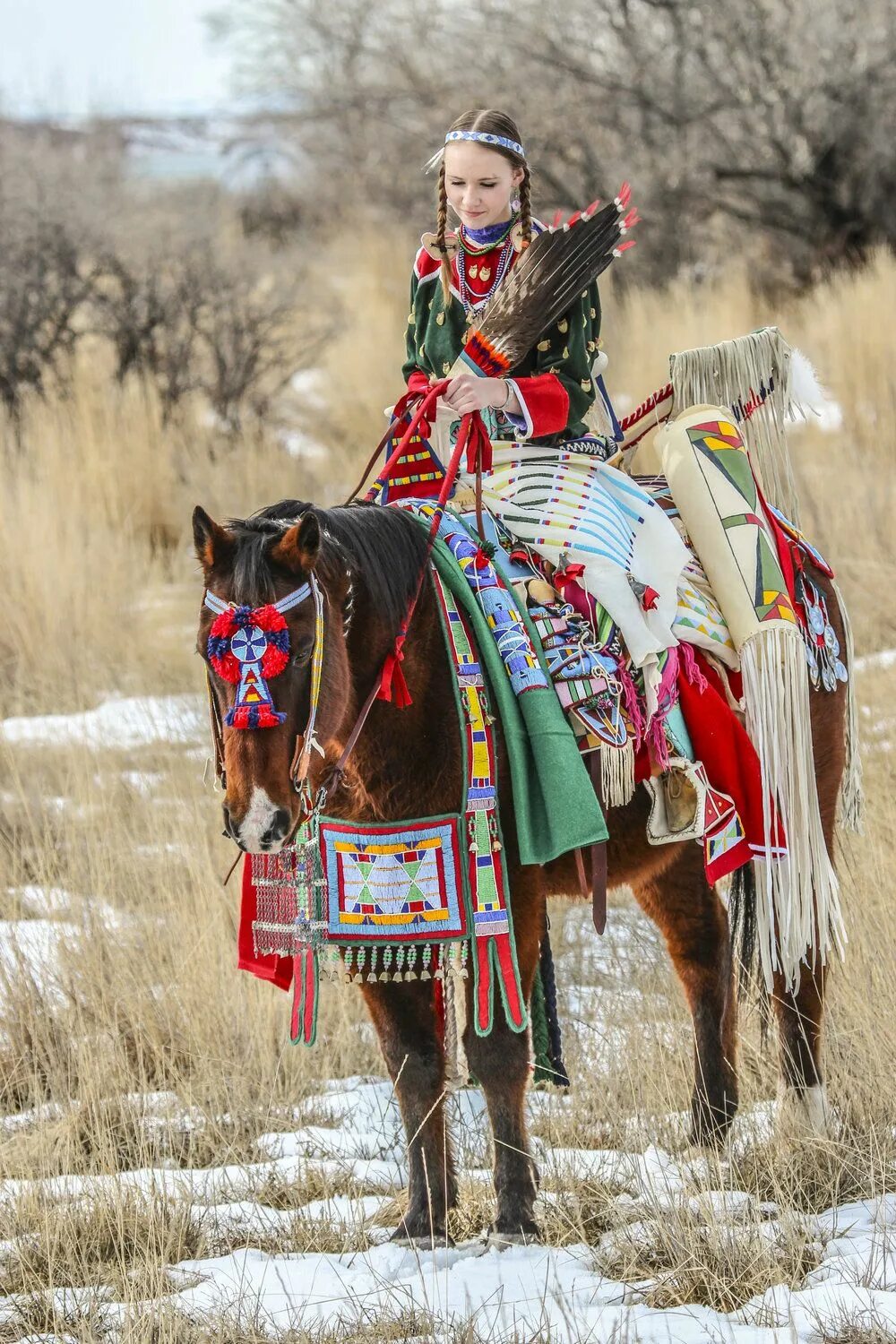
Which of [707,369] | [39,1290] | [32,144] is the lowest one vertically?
[39,1290]

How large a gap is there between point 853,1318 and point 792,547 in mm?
1677

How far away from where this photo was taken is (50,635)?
6758 mm

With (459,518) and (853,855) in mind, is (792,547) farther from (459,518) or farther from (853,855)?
(853,855)

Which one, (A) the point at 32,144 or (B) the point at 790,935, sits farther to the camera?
(A) the point at 32,144

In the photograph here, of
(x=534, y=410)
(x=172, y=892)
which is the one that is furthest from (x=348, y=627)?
(x=172, y=892)

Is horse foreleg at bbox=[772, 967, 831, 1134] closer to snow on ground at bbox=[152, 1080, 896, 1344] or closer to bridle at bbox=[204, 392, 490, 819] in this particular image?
snow on ground at bbox=[152, 1080, 896, 1344]

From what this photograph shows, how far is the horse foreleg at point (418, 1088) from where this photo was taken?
9.30 feet

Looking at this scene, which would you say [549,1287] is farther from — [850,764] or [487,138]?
[487,138]

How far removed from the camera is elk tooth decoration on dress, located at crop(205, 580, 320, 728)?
2.22 metres

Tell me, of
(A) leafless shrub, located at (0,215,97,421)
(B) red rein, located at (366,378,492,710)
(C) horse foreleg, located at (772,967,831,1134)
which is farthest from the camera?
(A) leafless shrub, located at (0,215,97,421)

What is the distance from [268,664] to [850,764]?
1.84m

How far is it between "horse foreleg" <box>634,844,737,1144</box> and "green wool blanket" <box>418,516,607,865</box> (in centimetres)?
90

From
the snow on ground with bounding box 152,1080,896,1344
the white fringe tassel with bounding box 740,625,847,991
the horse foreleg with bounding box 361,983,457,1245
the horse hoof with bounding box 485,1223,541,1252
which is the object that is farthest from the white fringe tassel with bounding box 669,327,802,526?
the horse hoof with bounding box 485,1223,541,1252

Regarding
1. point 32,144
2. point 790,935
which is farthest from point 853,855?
point 32,144
